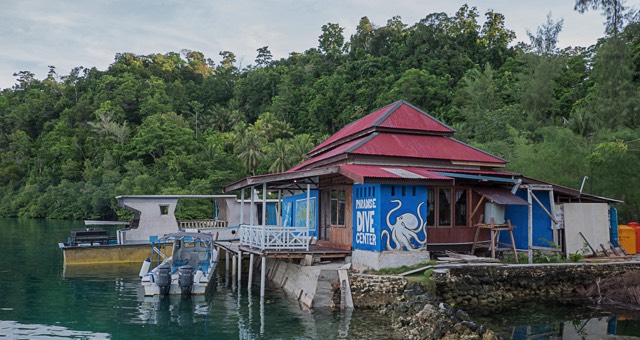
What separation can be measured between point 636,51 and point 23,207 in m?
71.9

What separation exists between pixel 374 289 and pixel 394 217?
234cm

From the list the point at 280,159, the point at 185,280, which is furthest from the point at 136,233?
the point at 280,159

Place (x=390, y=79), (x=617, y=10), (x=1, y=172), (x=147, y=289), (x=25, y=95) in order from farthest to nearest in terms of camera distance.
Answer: (x=25, y=95) < (x=1, y=172) < (x=390, y=79) < (x=617, y=10) < (x=147, y=289)

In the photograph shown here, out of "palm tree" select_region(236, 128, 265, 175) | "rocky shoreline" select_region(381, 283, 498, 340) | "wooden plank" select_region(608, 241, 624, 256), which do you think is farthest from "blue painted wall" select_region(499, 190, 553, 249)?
"palm tree" select_region(236, 128, 265, 175)

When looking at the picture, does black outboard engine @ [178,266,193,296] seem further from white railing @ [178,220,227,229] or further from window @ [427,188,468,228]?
white railing @ [178,220,227,229]

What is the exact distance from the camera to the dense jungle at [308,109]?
30.3 meters

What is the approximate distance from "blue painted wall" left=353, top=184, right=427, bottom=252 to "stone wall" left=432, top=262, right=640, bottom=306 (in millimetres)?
1422

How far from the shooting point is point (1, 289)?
Answer: 20219 millimetres

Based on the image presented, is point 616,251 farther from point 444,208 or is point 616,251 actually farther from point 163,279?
point 163,279

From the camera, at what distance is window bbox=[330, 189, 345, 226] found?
774 inches

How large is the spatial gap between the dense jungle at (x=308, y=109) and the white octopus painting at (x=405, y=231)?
39.1ft

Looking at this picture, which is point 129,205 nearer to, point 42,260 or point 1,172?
point 42,260

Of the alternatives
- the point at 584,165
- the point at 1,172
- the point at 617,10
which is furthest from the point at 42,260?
the point at 1,172

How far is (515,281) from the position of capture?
56.7ft
